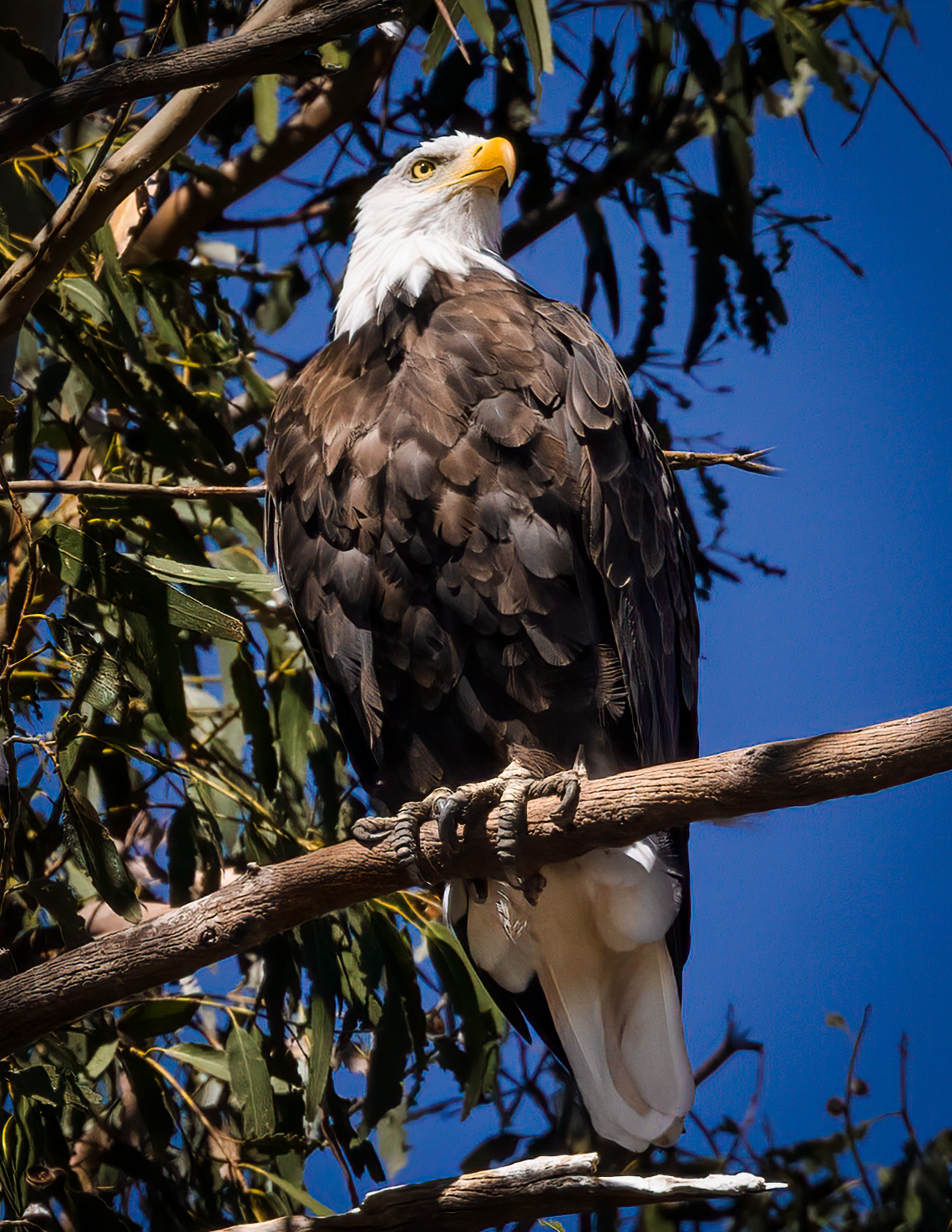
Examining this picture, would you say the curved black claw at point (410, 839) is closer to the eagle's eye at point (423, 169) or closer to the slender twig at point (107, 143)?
the slender twig at point (107, 143)

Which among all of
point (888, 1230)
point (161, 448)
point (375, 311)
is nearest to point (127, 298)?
point (161, 448)

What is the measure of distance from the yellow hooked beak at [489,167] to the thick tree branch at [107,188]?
26.8 inches

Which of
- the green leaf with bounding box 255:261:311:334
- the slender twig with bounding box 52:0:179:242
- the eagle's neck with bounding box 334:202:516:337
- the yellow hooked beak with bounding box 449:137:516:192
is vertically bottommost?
the slender twig with bounding box 52:0:179:242

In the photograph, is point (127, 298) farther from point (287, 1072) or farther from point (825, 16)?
point (825, 16)

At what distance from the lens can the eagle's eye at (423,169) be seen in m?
2.90

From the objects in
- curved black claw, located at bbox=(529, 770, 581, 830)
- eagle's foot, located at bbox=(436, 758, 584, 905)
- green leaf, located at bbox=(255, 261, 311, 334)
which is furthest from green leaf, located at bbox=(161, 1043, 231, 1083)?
green leaf, located at bbox=(255, 261, 311, 334)

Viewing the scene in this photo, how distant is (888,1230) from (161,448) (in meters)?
2.42

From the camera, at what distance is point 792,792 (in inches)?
56.6

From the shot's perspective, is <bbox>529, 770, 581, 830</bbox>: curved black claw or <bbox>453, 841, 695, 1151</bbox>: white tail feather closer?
<bbox>529, 770, 581, 830</bbox>: curved black claw

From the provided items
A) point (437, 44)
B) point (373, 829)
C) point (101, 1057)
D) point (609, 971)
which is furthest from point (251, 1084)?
point (437, 44)

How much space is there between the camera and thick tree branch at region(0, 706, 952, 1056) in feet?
5.00

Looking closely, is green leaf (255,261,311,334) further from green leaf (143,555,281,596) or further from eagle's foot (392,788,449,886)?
eagle's foot (392,788,449,886)

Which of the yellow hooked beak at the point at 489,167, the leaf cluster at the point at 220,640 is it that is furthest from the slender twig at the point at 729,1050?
the yellow hooked beak at the point at 489,167

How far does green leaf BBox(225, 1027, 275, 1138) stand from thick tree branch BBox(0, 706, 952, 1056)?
0.88 m
